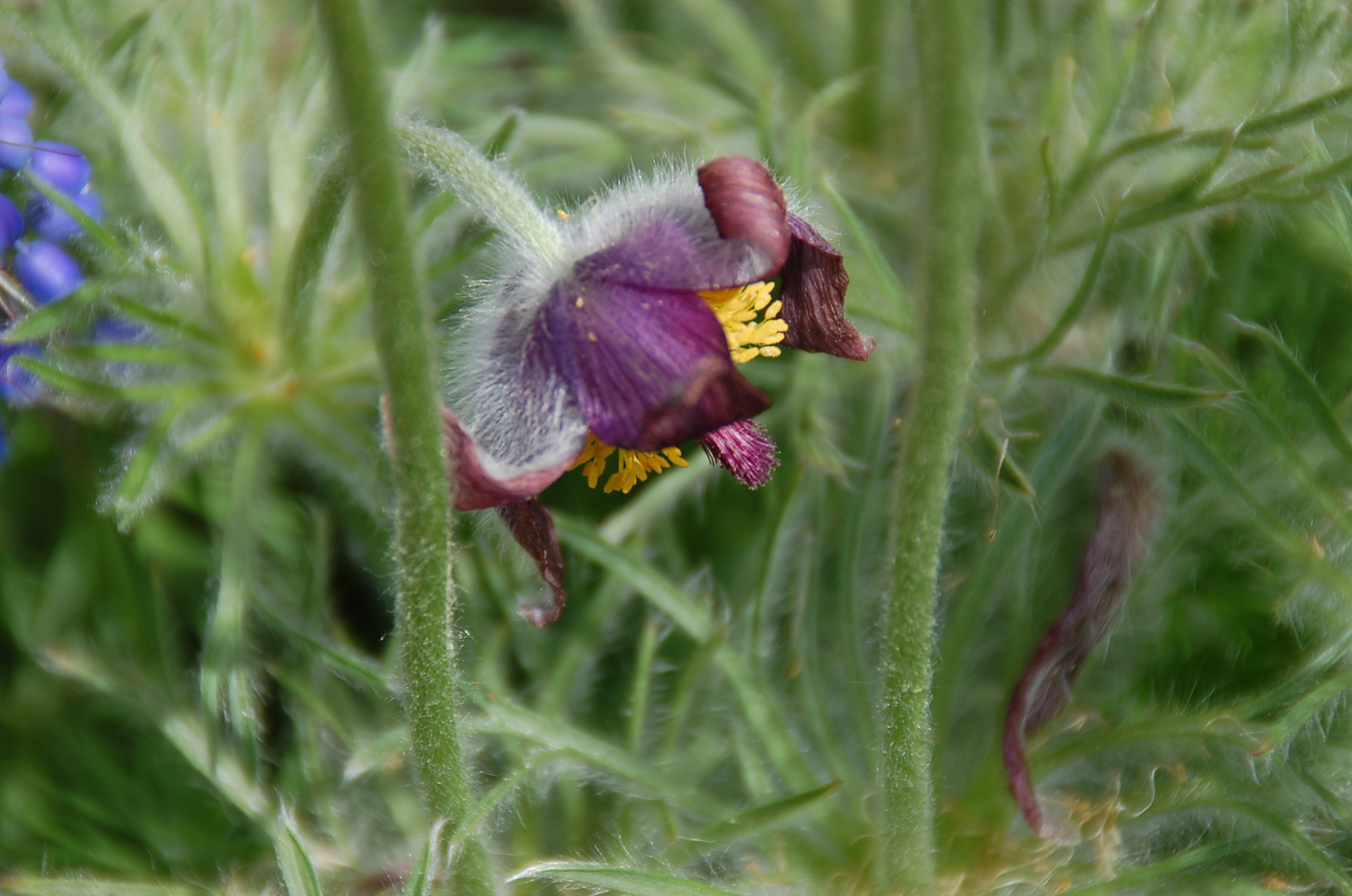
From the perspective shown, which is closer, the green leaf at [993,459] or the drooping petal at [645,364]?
the drooping petal at [645,364]

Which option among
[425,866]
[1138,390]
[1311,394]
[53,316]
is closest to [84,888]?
[425,866]

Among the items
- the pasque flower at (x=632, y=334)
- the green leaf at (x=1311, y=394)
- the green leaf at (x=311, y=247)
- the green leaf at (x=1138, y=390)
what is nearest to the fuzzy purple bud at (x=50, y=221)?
the green leaf at (x=311, y=247)

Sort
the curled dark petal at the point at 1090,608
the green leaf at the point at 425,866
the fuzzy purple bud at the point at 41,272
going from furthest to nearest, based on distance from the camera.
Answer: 1. the fuzzy purple bud at the point at 41,272
2. the curled dark petal at the point at 1090,608
3. the green leaf at the point at 425,866

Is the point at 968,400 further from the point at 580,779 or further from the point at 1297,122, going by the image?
the point at 580,779

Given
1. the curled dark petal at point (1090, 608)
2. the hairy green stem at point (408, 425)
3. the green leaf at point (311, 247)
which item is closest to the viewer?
the hairy green stem at point (408, 425)

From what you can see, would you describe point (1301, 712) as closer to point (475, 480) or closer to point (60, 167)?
point (475, 480)

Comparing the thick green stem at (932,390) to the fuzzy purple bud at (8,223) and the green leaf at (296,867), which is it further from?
the fuzzy purple bud at (8,223)
